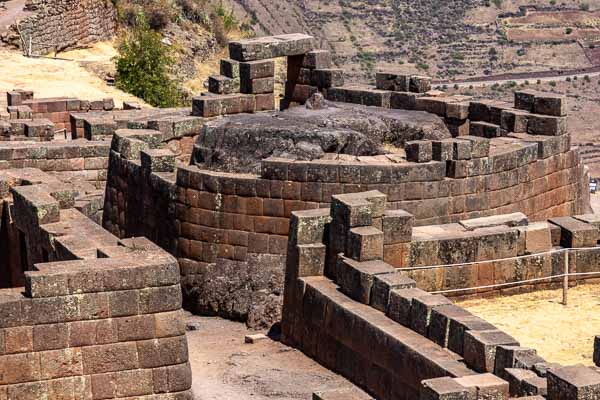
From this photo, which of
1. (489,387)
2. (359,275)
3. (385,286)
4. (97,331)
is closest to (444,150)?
(359,275)

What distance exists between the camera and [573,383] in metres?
20.4

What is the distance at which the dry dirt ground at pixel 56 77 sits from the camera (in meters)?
52.5

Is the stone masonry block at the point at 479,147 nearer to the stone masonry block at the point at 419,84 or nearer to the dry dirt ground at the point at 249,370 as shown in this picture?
the dry dirt ground at the point at 249,370

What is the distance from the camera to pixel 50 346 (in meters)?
23.0

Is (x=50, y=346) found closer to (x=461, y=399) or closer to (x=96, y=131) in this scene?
(x=461, y=399)

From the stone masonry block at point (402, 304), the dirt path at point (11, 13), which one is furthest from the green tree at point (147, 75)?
the stone masonry block at point (402, 304)

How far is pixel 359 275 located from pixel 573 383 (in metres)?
7.23

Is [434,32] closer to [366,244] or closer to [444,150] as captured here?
[444,150]

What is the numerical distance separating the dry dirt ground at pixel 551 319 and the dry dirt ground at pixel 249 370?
2.60 m

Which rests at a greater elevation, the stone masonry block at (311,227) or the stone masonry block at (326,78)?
the stone masonry block at (326,78)

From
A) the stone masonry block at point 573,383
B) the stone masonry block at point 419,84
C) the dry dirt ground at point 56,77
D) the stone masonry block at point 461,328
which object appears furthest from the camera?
the dry dirt ground at point 56,77

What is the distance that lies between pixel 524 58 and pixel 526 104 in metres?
104

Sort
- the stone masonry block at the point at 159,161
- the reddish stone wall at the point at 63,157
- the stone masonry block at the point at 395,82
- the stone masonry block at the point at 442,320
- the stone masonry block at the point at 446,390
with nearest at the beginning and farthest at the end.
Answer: the stone masonry block at the point at 446,390
the stone masonry block at the point at 442,320
the stone masonry block at the point at 159,161
the reddish stone wall at the point at 63,157
the stone masonry block at the point at 395,82

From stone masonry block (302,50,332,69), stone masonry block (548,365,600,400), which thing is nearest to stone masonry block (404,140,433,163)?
stone masonry block (302,50,332,69)
